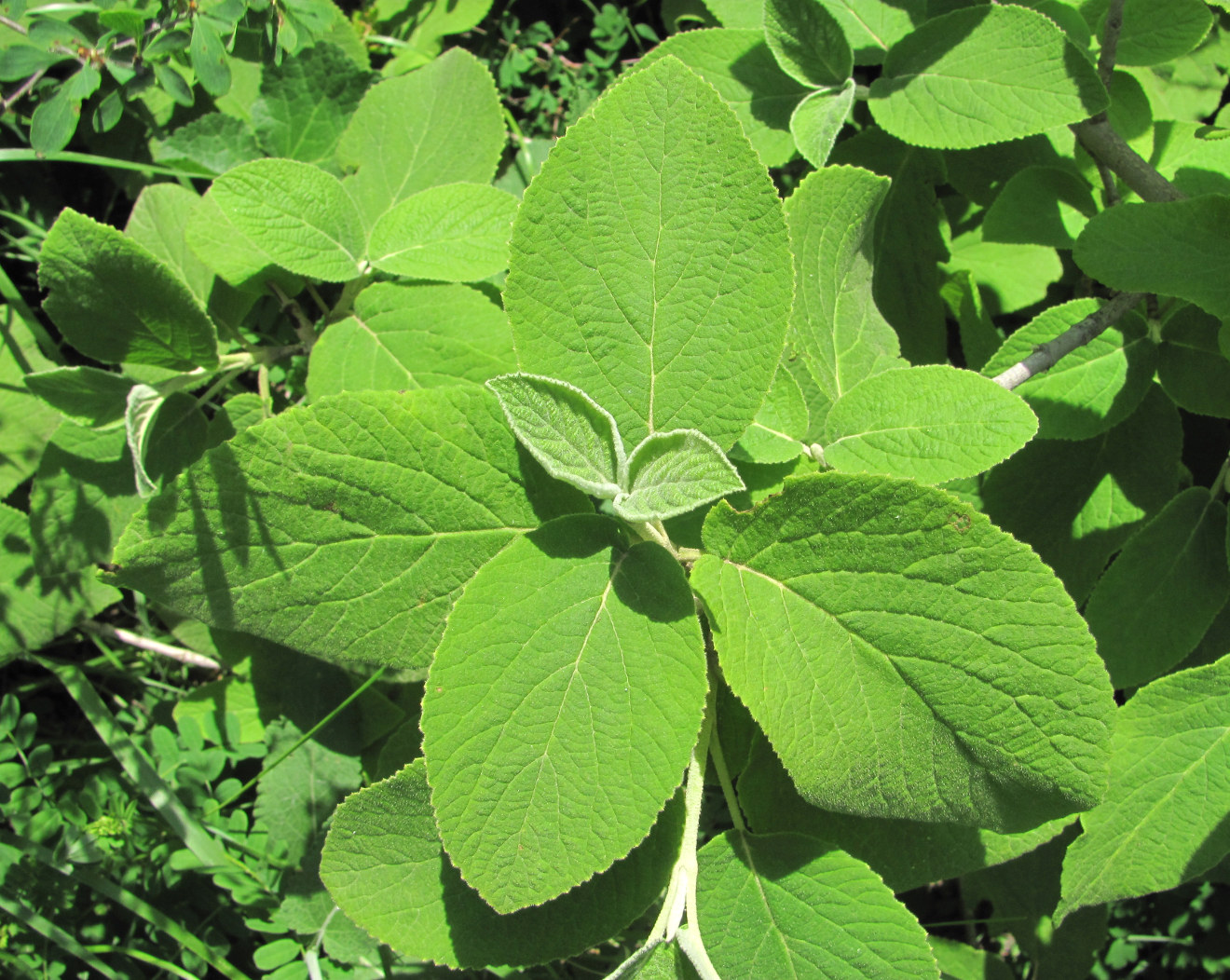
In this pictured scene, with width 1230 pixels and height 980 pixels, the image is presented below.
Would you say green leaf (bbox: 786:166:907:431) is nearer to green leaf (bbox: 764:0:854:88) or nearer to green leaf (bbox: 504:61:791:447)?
green leaf (bbox: 504:61:791:447)

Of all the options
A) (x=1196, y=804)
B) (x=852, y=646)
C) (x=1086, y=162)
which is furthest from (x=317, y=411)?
(x=1086, y=162)

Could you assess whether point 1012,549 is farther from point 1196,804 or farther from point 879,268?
point 879,268

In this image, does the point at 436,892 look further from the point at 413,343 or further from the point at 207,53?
the point at 207,53

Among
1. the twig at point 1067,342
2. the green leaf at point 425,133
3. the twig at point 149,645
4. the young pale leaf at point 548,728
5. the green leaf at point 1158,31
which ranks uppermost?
the green leaf at point 1158,31

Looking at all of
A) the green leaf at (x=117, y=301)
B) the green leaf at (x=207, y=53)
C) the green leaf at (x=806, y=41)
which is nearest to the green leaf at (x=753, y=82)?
the green leaf at (x=806, y=41)

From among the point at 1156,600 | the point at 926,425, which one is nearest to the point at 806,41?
the point at 926,425

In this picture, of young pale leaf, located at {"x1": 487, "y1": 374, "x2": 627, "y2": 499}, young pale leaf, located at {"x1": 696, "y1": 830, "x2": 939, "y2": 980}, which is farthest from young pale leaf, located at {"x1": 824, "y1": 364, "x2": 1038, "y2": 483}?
young pale leaf, located at {"x1": 696, "y1": 830, "x2": 939, "y2": 980}

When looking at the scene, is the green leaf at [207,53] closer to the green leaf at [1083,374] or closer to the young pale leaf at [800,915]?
the green leaf at [1083,374]
